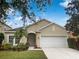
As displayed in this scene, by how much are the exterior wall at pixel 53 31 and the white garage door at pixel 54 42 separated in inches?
32.6

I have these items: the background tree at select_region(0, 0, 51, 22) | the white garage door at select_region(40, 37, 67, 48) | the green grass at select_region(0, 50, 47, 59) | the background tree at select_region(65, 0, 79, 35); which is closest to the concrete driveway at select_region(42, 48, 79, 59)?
the green grass at select_region(0, 50, 47, 59)

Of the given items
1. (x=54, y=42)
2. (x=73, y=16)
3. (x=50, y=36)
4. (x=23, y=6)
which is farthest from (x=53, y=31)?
(x=23, y=6)

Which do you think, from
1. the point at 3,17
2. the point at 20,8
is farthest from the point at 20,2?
the point at 3,17

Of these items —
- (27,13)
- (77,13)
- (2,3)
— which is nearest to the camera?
(2,3)

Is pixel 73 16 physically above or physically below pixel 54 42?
above

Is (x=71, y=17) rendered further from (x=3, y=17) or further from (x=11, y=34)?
(x=3, y=17)

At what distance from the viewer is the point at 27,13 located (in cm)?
922

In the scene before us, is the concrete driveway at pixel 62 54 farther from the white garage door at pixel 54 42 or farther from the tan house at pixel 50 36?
the tan house at pixel 50 36

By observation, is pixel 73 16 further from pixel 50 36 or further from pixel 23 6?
pixel 23 6

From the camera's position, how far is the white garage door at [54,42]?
126 feet

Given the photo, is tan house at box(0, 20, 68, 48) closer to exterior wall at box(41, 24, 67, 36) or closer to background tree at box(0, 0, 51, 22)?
exterior wall at box(41, 24, 67, 36)

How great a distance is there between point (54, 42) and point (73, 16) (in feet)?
30.7

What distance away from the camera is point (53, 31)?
3962 cm

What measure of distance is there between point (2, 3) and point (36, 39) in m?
31.1
